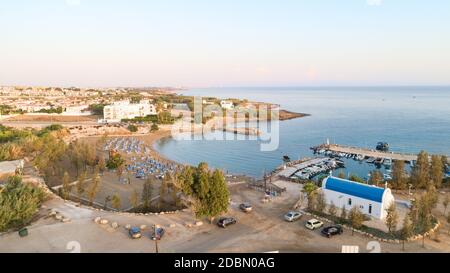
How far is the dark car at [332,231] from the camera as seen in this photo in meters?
17.5

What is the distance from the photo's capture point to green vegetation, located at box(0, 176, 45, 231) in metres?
17.9

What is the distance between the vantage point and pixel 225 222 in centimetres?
1891

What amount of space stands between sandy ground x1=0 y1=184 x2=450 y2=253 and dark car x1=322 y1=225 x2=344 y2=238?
273 millimetres

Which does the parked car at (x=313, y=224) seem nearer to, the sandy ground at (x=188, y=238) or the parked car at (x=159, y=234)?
the sandy ground at (x=188, y=238)

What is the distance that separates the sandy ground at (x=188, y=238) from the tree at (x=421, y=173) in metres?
9.87

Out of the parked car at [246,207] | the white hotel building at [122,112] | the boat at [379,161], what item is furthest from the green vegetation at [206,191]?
the white hotel building at [122,112]

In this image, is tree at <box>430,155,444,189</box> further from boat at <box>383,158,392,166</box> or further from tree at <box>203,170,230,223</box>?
tree at <box>203,170,230,223</box>

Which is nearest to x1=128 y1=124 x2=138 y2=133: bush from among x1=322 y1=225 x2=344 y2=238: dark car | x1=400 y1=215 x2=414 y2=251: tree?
x1=322 y1=225 x2=344 y2=238: dark car

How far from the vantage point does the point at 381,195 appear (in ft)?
66.8

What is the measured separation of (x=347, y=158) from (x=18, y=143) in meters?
41.3

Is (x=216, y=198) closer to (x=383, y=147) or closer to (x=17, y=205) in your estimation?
(x=17, y=205)

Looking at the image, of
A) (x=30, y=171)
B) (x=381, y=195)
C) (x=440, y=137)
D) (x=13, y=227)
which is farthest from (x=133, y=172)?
(x=440, y=137)

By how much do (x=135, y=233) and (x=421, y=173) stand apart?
22471 millimetres
